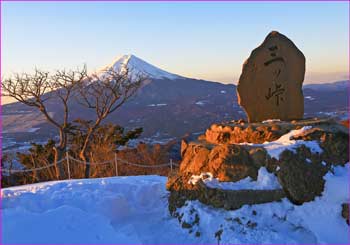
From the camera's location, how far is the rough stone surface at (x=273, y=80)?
5625 millimetres

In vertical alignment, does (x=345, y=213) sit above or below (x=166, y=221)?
above

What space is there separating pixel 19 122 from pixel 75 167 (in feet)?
96.0

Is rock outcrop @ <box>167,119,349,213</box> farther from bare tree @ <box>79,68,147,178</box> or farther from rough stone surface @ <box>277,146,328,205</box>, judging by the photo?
bare tree @ <box>79,68,147,178</box>

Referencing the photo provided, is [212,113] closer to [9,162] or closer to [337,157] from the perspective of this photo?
[9,162]

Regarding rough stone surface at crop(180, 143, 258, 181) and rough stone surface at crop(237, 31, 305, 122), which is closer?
rough stone surface at crop(180, 143, 258, 181)

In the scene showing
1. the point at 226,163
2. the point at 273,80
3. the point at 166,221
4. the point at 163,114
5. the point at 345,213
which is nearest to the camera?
the point at 345,213

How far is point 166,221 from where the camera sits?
4.86m

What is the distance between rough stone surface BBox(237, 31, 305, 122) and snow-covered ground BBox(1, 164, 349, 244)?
1476 millimetres

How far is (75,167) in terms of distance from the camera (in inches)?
504

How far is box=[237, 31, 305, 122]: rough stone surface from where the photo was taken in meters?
5.62

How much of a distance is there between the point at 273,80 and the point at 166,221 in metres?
2.62

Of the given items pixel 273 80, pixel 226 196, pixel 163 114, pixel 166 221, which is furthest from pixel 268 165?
pixel 163 114

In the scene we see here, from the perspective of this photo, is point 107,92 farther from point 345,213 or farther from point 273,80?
point 345,213

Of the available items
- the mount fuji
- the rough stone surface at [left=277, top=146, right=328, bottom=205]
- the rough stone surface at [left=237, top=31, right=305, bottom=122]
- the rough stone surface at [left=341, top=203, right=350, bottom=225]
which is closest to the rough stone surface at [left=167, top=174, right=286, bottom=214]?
the rough stone surface at [left=277, top=146, right=328, bottom=205]
